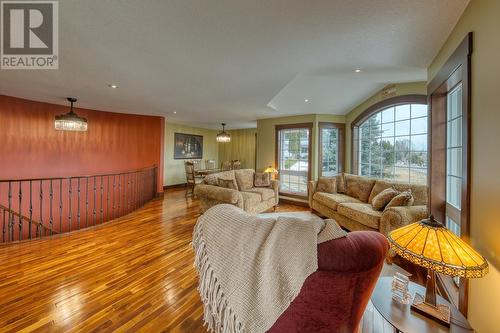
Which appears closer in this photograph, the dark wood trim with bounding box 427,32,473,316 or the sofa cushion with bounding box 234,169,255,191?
the dark wood trim with bounding box 427,32,473,316

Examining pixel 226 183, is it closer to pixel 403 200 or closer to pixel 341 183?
pixel 341 183

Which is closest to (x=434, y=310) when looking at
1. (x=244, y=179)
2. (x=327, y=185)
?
(x=327, y=185)

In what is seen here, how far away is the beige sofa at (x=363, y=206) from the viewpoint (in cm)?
266

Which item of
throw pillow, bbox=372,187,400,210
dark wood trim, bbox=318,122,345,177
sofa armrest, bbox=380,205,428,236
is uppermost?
dark wood trim, bbox=318,122,345,177

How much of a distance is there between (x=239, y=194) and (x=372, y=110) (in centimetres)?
325

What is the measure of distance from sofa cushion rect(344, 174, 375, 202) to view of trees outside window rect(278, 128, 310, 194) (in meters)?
1.32

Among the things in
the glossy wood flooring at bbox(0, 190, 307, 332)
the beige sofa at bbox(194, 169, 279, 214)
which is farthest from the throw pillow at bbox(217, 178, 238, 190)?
the glossy wood flooring at bbox(0, 190, 307, 332)

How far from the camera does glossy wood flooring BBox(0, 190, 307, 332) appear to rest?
1631 mm

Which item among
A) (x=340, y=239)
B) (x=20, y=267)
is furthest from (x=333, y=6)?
(x=20, y=267)

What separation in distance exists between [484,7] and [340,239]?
5.57ft

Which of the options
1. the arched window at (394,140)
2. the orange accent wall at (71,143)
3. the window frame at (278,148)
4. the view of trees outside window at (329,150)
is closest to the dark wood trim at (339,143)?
the view of trees outside window at (329,150)

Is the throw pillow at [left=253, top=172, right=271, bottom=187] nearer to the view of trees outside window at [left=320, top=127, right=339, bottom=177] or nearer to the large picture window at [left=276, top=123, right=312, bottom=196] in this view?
the large picture window at [left=276, top=123, right=312, bottom=196]

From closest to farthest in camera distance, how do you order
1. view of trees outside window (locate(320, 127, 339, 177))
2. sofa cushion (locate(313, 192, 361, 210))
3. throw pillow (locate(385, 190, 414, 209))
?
throw pillow (locate(385, 190, 414, 209)) < sofa cushion (locate(313, 192, 361, 210)) < view of trees outside window (locate(320, 127, 339, 177))

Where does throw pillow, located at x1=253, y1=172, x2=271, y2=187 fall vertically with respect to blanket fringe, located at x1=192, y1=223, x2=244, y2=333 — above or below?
above
